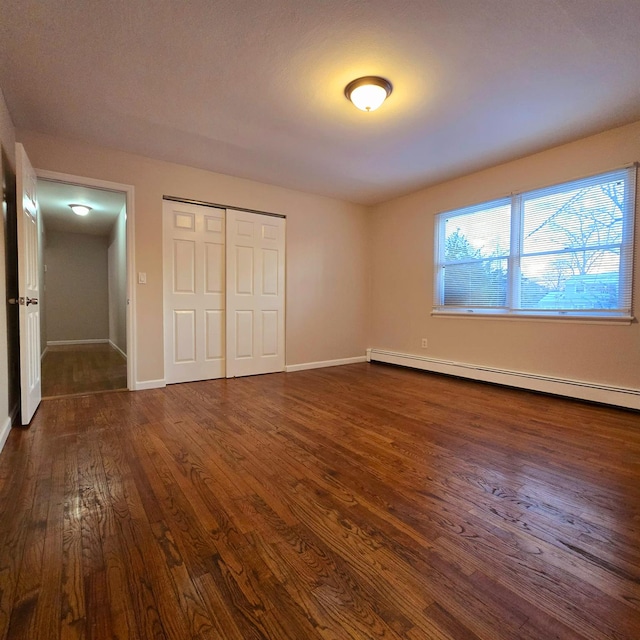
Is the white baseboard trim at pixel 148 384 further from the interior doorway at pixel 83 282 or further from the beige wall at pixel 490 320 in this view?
the beige wall at pixel 490 320

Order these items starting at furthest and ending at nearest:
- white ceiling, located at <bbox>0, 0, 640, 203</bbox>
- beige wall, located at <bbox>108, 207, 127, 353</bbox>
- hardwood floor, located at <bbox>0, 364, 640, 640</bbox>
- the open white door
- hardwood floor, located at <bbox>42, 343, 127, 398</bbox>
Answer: beige wall, located at <bbox>108, 207, 127, 353</bbox> < hardwood floor, located at <bbox>42, 343, 127, 398</bbox> < the open white door < white ceiling, located at <bbox>0, 0, 640, 203</bbox> < hardwood floor, located at <bbox>0, 364, 640, 640</bbox>

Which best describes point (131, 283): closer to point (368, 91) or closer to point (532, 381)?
point (368, 91)

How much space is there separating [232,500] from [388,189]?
429 cm

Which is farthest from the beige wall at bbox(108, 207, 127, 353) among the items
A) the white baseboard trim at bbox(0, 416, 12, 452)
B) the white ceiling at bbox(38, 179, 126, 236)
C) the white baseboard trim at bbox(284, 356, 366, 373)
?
the white baseboard trim at bbox(0, 416, 12, 452)

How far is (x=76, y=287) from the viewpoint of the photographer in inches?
303

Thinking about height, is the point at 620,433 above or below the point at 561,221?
below

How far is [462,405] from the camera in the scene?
320 centimetres

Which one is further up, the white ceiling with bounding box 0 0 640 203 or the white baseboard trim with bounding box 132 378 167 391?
the white ceiling with bounding box 0 0 640 203

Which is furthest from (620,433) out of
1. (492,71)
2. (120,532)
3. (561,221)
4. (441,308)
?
(120,532)

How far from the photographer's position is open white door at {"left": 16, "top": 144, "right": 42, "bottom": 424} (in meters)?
2.52

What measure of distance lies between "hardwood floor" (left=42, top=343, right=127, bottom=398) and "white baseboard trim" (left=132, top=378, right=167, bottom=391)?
0.77ft

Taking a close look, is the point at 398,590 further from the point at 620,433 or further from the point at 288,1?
the point at 288,1

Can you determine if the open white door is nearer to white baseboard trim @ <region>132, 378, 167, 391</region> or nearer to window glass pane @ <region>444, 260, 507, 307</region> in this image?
white baseboard trim @ <region>132, 378, 167, 391</region>

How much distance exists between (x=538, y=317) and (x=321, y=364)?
2.80 metres
